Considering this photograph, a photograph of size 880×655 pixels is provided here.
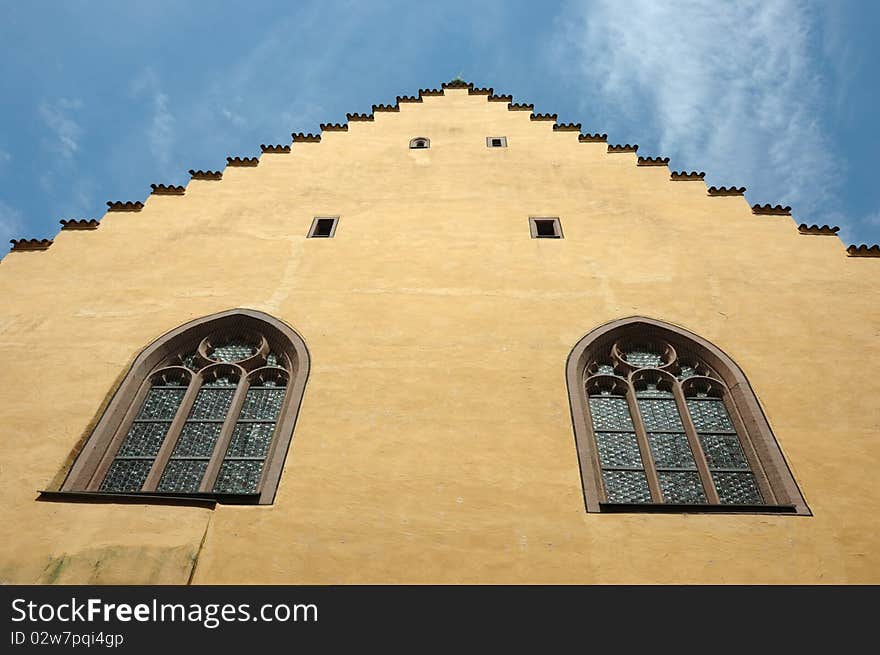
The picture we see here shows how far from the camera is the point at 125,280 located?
8570 millimetres

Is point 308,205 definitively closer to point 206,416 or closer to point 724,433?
point 206,416

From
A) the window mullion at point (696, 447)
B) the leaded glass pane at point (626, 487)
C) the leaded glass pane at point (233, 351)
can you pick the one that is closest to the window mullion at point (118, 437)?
the leaded glass pane at point (233, 351)

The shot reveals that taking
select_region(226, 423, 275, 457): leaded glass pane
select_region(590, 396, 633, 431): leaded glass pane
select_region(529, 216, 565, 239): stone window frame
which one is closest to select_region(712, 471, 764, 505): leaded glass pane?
select_region(590, 396, 633, 431): leaded glass pane

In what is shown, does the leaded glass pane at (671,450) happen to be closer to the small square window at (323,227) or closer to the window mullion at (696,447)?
the window mullion at (696,447)

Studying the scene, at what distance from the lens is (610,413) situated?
7.00 m

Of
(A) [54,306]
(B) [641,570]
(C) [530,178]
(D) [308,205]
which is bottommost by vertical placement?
(B) [641,570]

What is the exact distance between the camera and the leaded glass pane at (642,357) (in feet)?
25.1

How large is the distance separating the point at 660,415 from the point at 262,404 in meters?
3.89

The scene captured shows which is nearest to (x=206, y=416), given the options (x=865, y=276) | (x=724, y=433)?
(x=724, y=433)

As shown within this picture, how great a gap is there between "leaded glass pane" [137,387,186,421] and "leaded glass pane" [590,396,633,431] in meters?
4.08

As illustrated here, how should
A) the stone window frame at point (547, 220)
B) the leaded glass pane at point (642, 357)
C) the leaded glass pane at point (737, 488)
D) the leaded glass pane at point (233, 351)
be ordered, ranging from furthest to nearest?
the stone window frame at point (547, 220)
the leaded glass pane at point (233, 351)
the leaded glass pane at point (642, 357)
the leaded glass pane at point (737, 488)

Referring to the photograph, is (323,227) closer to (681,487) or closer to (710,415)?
(710,415)
